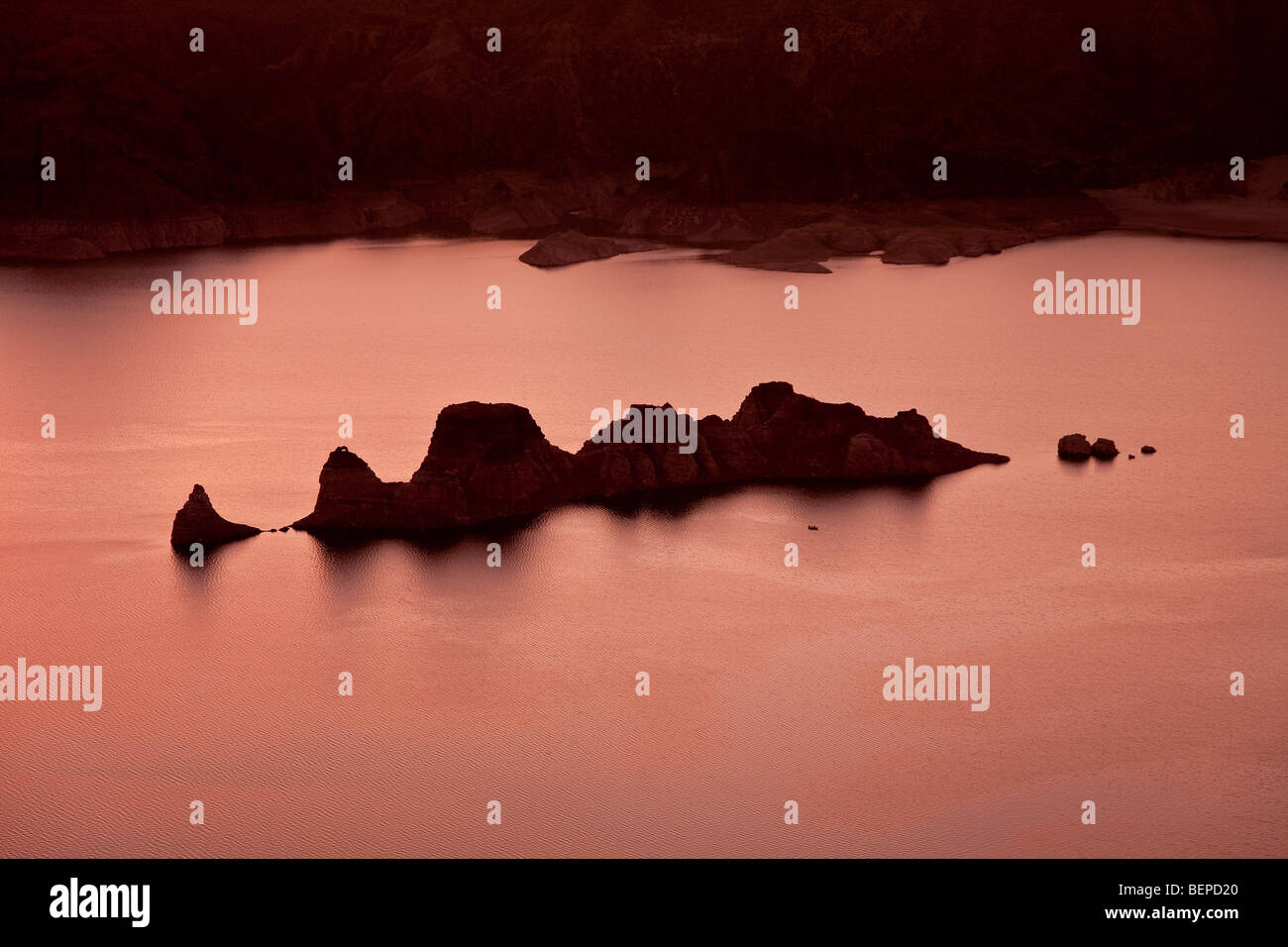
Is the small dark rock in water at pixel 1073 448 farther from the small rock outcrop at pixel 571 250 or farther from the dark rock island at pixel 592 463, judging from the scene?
the small rock outcrop at pixel 571 250

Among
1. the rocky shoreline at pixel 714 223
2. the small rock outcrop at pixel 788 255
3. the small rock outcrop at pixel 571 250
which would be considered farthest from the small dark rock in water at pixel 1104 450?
the small rock outcrop at pixel 571 250

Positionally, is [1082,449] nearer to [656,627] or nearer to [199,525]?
[656,627]

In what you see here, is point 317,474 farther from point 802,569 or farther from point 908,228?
point 908,228

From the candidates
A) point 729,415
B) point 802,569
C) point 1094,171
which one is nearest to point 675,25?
point 1094,171

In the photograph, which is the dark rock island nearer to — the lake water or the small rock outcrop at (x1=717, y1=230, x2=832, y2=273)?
the lake water

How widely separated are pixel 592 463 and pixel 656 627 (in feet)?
21.1

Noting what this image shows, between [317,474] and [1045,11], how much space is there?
92572 millimetres

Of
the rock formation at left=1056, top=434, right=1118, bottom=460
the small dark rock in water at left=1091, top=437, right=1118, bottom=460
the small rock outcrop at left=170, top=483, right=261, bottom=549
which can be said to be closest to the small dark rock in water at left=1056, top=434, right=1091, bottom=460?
the rock formation at left=1056, top=434, right=1118, bottom=460

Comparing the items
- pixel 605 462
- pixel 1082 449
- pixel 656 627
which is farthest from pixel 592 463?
pixel 1082 449

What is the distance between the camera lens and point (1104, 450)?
125 ft

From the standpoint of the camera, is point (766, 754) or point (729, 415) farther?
point (729, 415)

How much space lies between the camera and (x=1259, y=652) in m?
27.4

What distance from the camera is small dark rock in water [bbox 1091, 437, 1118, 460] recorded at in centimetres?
3822

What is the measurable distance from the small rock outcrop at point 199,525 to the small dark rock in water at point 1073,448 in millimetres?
16013
